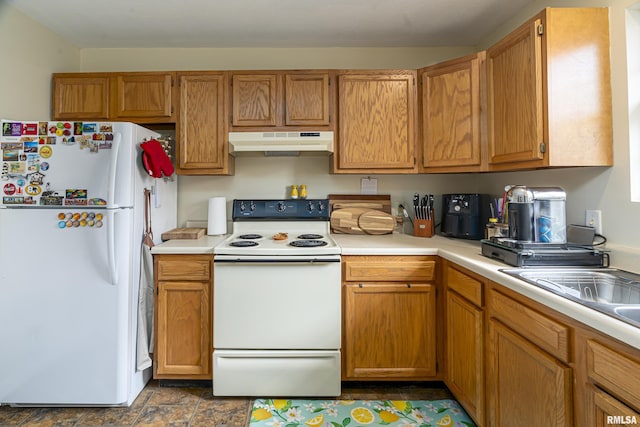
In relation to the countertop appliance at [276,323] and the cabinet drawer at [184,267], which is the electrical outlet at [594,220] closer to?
the countertop appliance at [276,323]

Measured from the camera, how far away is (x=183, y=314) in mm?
1964

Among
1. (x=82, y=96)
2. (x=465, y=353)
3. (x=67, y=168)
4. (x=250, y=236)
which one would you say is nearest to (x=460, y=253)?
(x=465, y=353)

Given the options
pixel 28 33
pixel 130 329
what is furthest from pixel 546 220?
pixel 28 33

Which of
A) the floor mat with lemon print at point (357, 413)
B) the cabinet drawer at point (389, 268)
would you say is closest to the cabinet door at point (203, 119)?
the cabinet drawer at point (389, 268)

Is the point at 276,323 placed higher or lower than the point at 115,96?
lower

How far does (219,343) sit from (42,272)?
1.04 metres

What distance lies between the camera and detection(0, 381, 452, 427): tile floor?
5.67ft

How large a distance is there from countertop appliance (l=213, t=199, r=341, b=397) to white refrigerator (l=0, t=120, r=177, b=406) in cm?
56

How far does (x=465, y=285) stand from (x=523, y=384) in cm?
52

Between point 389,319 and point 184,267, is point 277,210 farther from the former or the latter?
point 389,319

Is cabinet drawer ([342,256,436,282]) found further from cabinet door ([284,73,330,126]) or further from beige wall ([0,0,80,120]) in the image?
beige wall ([0,0,80,120])

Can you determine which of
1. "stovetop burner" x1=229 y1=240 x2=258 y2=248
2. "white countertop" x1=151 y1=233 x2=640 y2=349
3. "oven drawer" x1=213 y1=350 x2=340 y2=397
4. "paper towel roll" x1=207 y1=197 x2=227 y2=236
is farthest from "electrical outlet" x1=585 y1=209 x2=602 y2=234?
"paper towel roll" x1=207 y1=197 x2=227 y2=236

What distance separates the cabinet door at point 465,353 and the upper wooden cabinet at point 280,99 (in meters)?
1.48

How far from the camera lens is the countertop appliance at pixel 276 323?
189 centimetres
